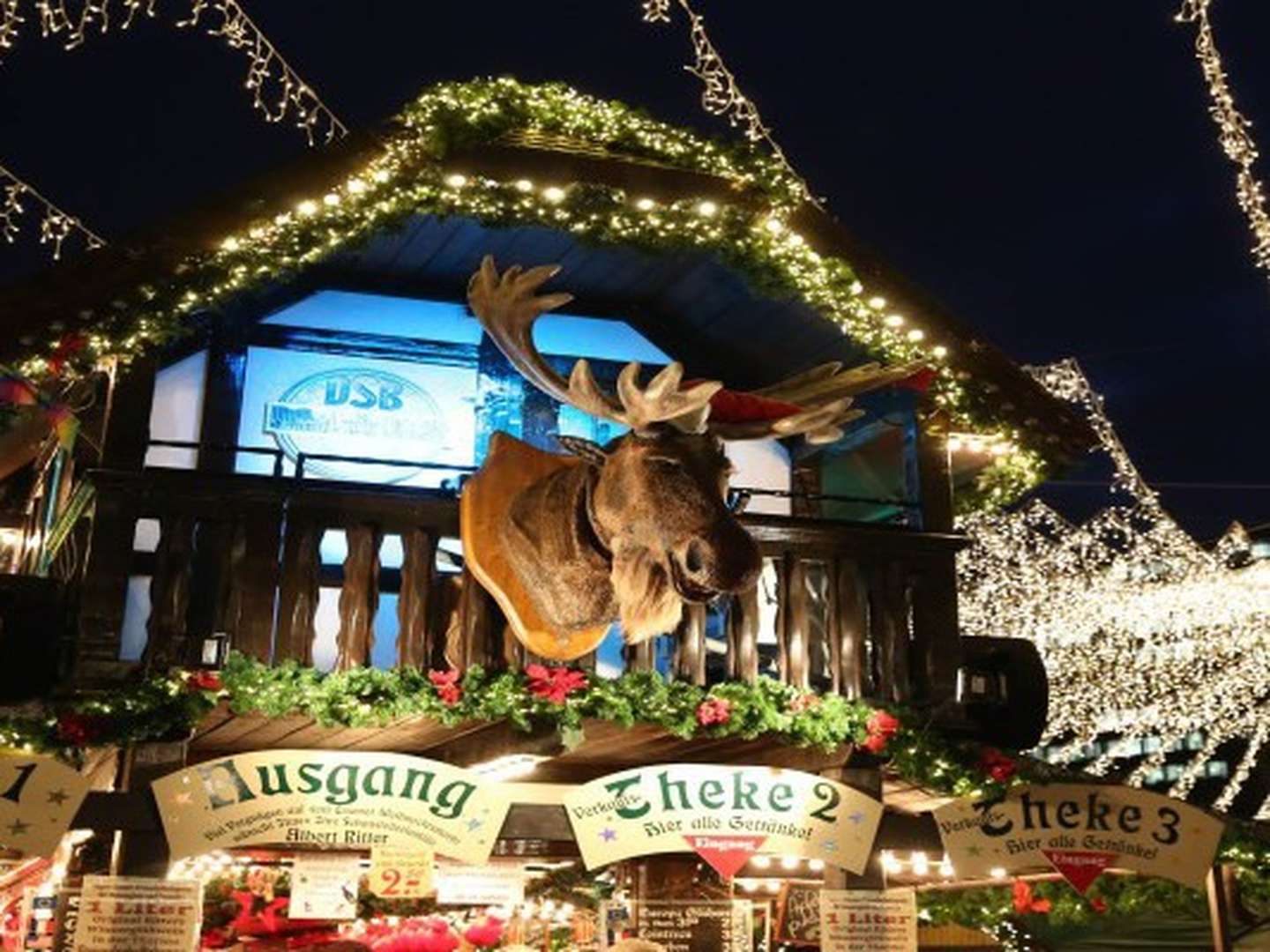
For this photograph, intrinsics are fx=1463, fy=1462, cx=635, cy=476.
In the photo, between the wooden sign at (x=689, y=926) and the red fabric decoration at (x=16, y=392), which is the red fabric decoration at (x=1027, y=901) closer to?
the wooden sign at (x=689, y=926)

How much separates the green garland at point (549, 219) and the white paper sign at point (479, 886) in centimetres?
700

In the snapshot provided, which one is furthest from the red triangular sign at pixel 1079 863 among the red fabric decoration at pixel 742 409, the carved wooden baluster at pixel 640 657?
the red fabric decoration at pixel 742 409

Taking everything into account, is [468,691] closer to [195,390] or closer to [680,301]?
[195,390]

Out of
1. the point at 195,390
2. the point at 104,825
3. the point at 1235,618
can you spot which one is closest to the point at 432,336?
the point at 195,390

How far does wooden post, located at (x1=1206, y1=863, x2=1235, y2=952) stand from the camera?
1062 centimetres

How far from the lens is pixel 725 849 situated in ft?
31.2

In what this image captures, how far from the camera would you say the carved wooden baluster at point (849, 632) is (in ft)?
33.3

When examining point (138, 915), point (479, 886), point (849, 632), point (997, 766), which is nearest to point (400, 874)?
point (479, 886)

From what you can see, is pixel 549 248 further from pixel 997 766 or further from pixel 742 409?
pixel 997 766

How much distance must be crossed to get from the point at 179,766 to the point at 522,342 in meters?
3.38

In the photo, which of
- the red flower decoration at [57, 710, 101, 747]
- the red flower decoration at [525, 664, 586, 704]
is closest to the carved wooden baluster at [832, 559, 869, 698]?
the red flower decoration at [525, 664, 586, 704]

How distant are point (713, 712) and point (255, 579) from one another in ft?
9.89

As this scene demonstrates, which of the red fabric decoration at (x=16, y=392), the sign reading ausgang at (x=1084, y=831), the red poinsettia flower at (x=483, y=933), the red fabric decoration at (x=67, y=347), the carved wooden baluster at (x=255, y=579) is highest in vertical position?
the red fabric decoration at (x=67, y=347)

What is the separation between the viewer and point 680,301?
1229cm
